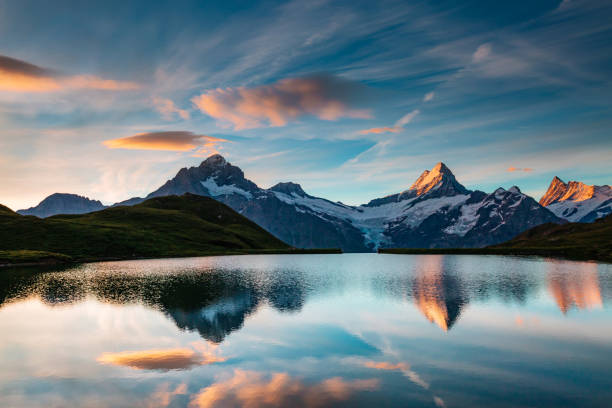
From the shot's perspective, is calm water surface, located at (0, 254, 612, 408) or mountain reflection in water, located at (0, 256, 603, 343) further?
mountain reflection in water, located at (0, 256, 603, 343)

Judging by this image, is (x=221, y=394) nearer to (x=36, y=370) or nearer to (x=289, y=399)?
(x=289, y=399)

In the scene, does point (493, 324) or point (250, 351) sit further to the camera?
point (493, 324)

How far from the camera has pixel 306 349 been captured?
37750 millimetres

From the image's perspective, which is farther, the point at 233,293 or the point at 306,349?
the point at 233,293

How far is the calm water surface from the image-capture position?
2620cm

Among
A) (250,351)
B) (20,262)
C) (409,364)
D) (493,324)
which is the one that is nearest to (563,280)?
(493,324)

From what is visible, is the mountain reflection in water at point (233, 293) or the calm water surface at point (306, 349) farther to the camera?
the mountain reflection in water at point (233, 293)

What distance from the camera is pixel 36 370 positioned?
32406 millimetres

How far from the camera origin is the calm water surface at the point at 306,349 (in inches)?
1032

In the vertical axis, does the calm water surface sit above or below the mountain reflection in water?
below

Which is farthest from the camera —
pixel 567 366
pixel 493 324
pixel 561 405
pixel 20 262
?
pixel 20 262

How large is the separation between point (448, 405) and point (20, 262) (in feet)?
528

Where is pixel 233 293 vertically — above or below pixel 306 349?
above

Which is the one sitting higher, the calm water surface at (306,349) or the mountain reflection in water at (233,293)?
the mountain reflection in water at (233,293)
